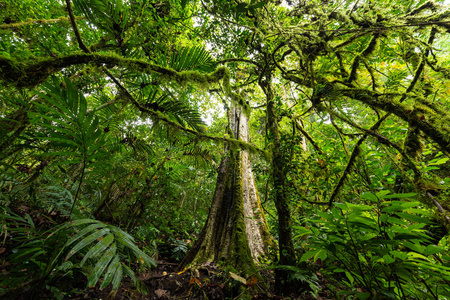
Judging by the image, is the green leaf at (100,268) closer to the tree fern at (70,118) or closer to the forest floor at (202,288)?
the tree fern at (70,118)

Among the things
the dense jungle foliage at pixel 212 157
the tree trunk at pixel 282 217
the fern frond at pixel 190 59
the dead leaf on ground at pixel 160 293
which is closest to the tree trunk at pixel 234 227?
the dense jungle foliage at pixel 212 157

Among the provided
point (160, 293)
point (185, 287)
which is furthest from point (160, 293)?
point (185, 287)

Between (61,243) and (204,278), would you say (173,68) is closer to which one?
(61,243)

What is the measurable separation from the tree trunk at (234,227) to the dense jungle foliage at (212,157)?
0.66ft

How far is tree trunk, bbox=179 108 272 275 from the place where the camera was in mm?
2631

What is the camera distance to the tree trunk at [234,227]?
2.63 m

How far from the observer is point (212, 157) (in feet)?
8.29

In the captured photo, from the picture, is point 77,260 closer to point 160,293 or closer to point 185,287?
point 160,293

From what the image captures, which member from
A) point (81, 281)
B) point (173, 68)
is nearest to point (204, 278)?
point (81, 281)

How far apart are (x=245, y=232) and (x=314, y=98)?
2.31 metres

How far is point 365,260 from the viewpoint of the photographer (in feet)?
3.78

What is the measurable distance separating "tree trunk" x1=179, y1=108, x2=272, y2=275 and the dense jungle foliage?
0.66 feet

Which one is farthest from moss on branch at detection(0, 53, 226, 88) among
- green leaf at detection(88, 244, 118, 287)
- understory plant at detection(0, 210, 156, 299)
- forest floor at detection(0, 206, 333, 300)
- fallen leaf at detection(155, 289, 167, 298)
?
fallen leaf at detection(155, 289, 167, 298)

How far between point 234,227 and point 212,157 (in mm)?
1351
